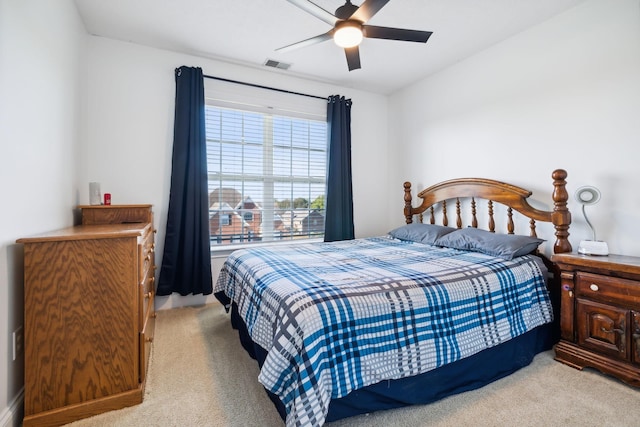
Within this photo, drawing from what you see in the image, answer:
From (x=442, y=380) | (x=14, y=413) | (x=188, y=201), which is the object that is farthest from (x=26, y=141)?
(x=442, y=380)

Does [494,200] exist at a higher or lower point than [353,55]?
lower

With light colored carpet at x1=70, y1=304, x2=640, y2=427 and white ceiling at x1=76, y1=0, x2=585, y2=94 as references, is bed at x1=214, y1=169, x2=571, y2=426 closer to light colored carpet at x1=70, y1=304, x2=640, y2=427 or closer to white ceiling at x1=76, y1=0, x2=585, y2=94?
light colored carpet at x1=70, y1=304, x2=640, y2=427

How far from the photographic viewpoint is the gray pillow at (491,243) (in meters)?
2.29

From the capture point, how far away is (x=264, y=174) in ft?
11.9

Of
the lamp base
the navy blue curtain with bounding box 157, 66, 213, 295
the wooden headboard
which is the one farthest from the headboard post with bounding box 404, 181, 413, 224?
the navy blue curtain with bounding box 157, 66, 213, 295

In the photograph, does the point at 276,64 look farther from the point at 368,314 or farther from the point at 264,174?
the point at 368,314

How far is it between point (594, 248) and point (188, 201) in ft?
11.2

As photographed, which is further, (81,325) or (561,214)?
(561,214)

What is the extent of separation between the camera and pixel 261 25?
2621mm

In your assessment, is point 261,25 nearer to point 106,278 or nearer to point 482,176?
point 106,278

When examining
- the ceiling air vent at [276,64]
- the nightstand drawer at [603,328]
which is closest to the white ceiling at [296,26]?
the ceiling air vent at [276,64]

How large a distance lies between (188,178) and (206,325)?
4.81 feet

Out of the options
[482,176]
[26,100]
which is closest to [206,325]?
[26,100]

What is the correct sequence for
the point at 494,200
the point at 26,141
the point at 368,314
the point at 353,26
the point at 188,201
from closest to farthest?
the point at 368,314 → the point at 26,141 → the point at 353,26 → the point at 494,200 → the point at 188,201
